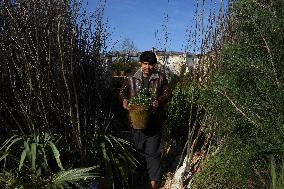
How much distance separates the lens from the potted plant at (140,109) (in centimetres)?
454

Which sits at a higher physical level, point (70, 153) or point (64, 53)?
point (64, 53)

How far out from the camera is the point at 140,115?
4.56 m

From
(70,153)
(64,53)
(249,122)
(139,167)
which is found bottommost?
(139,167)

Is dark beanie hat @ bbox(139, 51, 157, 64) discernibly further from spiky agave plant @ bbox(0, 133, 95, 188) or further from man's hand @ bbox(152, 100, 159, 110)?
spiky agave plant @ bbox(0, 133, 95, 188)

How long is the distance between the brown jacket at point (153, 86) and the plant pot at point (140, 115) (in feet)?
1.08

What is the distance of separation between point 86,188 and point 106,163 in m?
0.55

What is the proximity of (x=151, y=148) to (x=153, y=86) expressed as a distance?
0.71 metres

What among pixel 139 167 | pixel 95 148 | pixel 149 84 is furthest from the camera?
pixel 139 167

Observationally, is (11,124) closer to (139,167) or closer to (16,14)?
(16,14)

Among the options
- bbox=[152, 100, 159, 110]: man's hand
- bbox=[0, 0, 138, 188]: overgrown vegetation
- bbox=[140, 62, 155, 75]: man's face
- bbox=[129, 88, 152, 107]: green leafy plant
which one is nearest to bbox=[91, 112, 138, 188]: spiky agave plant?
bbox=[0, 0, 138, 188]: overgrown vegetation

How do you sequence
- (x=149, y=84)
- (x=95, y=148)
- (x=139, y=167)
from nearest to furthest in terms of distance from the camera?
(x=95, y=148), (x=149, y=84), (x=139, y=167)

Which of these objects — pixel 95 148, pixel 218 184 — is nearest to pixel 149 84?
pixel 95 148

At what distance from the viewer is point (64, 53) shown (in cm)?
423

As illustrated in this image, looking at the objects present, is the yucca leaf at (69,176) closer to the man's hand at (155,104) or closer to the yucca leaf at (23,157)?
the yucca leaf at (23,157)
